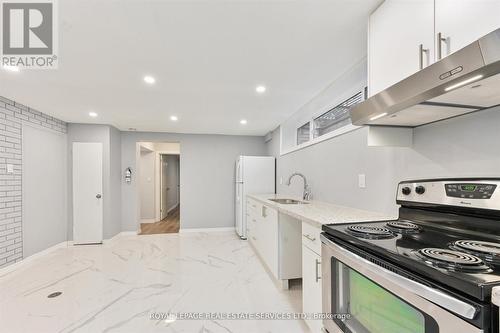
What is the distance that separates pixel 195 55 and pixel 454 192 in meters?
2.01

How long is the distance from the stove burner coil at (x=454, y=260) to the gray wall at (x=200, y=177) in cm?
485

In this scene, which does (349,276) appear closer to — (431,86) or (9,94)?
(431,86)

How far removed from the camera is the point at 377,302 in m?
1.02

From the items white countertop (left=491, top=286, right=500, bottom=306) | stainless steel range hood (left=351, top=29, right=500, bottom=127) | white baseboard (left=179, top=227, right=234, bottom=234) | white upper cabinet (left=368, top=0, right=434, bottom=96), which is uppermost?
white upper cabinet (left=368, top=0, right=434, bottom=96)

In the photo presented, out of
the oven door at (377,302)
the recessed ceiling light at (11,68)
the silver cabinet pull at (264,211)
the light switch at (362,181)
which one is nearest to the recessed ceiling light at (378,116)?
the oven door at (377,302)

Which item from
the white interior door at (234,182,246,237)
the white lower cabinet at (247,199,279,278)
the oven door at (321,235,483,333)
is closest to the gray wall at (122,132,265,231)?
the white interior door at (234,182,246,237)

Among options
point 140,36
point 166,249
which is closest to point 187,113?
point 140,36

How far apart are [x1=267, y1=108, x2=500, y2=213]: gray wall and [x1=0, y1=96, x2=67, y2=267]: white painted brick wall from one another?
4.04m

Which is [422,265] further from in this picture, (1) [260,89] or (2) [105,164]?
(2) [105,164]

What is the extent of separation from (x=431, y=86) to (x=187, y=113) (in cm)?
338

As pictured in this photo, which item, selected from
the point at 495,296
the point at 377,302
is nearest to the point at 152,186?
the point at 377,302

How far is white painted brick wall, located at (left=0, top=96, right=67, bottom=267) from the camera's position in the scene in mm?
3066

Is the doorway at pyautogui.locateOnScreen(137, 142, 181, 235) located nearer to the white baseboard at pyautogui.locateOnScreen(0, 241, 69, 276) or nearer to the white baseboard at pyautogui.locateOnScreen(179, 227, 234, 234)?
the white baseboard at pyautogui.locateOnScreen(179, 227, 234, 234)

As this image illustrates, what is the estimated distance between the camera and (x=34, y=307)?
7.51 ft
